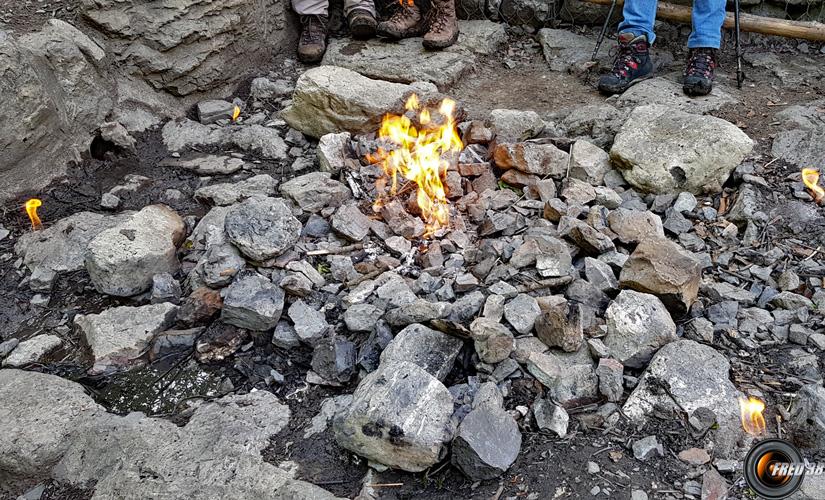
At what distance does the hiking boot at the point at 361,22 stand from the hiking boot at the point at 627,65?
194 centimetres

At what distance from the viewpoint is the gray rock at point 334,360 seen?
107 inches

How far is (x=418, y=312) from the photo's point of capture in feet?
8.83

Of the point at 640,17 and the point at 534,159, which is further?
the point at 640,17

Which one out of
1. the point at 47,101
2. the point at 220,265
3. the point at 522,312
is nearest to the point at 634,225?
the point at 522,312

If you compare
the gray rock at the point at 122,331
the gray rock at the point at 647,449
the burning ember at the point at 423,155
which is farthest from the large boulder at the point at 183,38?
the gray rock at the point at 647,449

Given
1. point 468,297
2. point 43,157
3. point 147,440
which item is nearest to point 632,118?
point 468,297

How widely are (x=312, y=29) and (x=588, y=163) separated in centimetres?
289

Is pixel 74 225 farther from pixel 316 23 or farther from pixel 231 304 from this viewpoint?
pixel 316 23

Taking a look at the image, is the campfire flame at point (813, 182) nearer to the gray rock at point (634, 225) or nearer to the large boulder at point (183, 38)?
the gray rock at point (634, 225)

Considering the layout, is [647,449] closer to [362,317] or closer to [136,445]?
[362,317]

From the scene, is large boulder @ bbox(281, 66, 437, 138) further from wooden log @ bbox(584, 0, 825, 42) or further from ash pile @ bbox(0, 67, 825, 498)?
Answer: wooden log @ bbox(584, 0, 825, 42)

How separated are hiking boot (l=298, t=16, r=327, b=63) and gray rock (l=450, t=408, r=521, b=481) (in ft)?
12.8

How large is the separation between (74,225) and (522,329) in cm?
257

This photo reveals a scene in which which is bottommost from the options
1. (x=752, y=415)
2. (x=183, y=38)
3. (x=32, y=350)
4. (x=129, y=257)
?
(x=752, y=415)
